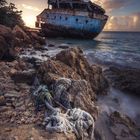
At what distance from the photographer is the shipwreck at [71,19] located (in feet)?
131

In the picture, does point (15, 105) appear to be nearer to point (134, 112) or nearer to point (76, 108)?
point (76, 108)

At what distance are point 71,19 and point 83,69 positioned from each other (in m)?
31.3

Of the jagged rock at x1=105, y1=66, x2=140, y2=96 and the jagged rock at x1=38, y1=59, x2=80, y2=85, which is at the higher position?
the jagged rock at x1=38, y1=59, x2=80, y2=85

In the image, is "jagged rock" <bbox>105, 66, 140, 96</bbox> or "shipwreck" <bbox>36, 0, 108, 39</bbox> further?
"shipwreck" <bbox>36, 0, 108, 39</bbox>

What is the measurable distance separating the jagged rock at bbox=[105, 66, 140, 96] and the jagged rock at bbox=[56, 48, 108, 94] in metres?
1.31

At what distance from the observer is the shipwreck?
40031mm

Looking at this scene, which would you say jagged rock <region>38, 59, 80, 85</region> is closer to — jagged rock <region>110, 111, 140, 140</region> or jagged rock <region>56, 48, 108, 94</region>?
jagged rock <region>56, 48, 108, 94</region>

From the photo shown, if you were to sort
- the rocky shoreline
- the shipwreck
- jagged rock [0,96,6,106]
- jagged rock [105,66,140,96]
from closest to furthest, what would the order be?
1. the rocky shoreline
2. jagged rock [0,96,6,106]
3. jagged rock [105,66,140,96]
4. the shipwreck

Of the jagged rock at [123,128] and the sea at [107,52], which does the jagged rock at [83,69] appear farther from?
the sea at [107,52]

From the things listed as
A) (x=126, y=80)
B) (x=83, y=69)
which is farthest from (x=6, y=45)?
(x=126, y=80)

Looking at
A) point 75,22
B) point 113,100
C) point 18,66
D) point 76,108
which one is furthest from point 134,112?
point 75,22

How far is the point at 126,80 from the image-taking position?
39.4 feet

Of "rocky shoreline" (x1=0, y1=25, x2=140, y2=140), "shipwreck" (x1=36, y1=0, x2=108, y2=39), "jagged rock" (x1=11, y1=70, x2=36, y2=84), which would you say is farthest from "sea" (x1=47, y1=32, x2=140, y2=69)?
"jagged rock" (x1=11, y1=70, x2=36, y2=84)

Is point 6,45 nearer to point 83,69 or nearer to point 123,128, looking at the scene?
point 83,69
